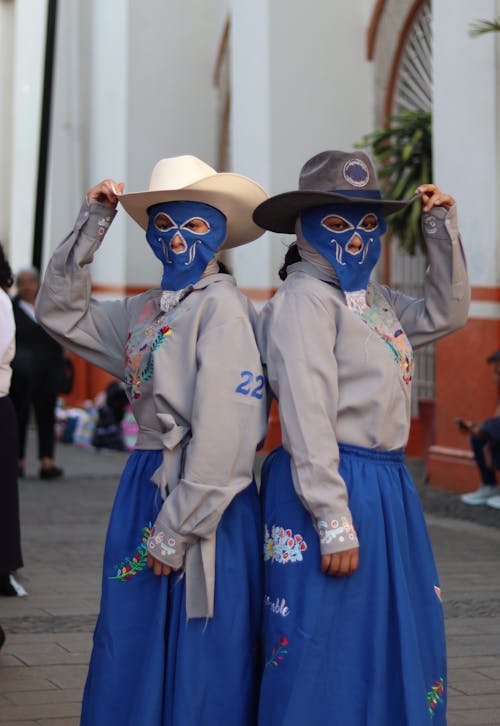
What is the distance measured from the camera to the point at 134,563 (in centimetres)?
416

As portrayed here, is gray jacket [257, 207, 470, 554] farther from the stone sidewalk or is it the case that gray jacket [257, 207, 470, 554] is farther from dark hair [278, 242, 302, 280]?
the stone sidewalk

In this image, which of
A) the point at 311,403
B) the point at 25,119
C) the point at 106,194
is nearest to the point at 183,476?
the point at 311,403

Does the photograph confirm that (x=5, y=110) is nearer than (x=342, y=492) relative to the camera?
No

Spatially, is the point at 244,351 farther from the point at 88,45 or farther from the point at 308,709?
the point at 88,45

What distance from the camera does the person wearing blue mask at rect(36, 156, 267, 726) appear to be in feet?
13.0

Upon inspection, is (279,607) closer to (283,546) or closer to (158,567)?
(283,546)

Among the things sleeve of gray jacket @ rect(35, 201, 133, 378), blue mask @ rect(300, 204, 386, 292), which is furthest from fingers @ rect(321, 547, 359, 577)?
sleeve of gray jacket @ rect(35, 201, 133, 378)

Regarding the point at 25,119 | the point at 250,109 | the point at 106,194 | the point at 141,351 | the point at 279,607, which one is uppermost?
the point at 25,119

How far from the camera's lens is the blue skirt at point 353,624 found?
3.83 m

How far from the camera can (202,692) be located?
3.93 metres

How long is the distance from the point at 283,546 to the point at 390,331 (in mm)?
724

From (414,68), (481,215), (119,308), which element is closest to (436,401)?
(481,215)

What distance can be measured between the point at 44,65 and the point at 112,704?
1573 centimetres

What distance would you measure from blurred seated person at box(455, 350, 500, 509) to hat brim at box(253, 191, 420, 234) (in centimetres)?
558
